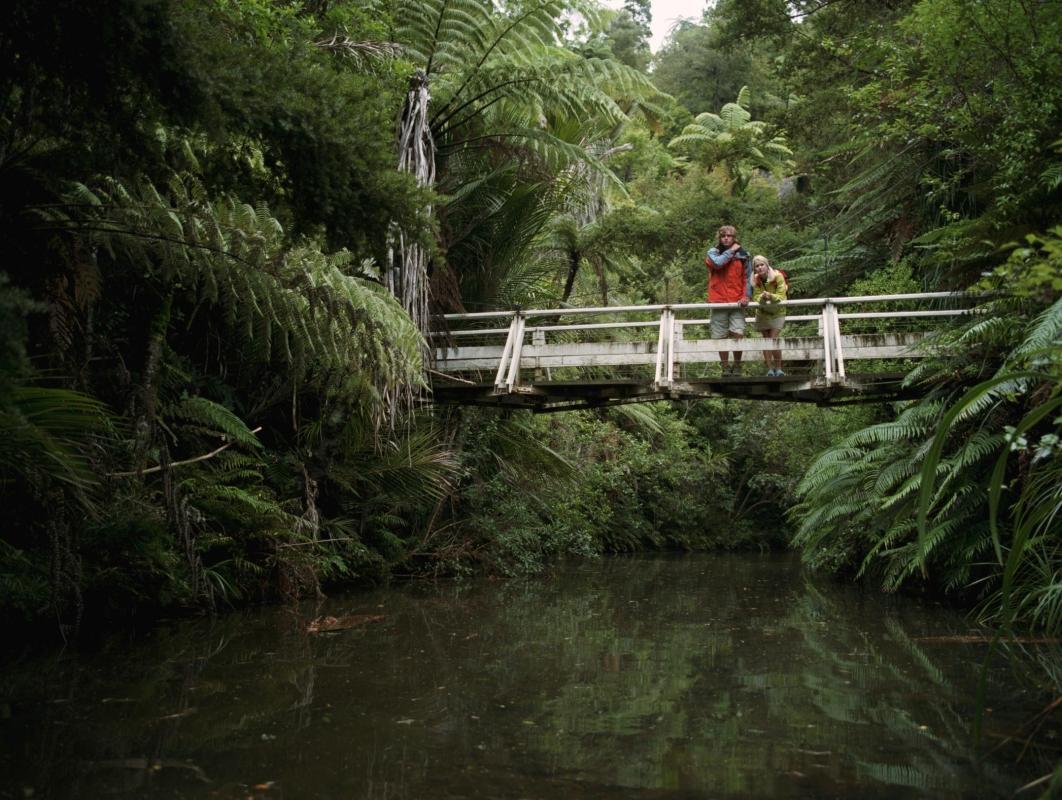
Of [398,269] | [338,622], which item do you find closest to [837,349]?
[398,269]

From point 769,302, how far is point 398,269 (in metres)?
4.01

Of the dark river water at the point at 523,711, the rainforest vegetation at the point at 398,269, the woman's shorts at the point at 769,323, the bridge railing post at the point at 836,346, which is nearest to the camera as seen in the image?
the dark river water at the point at 523,711

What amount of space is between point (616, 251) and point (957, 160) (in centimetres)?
491

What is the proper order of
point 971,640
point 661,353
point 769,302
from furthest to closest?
point 769,302 < point 661,353 < point 971,640

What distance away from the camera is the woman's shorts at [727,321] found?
11.1m

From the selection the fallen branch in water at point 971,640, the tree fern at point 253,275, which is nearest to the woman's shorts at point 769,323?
the tree fern at point 253,275

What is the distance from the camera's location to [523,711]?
5070 millimetres

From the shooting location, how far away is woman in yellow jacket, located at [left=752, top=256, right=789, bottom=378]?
428 inches

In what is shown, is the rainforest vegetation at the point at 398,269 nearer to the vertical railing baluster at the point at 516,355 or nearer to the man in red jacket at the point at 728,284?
the vertical railing baluster at the point at 516,355

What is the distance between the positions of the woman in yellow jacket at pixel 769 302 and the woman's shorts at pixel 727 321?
0.74ft

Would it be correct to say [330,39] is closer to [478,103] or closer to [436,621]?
[478,103]

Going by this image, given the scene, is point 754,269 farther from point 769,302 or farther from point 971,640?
point 971,640

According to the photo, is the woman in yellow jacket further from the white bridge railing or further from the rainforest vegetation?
the rainforest vegetation

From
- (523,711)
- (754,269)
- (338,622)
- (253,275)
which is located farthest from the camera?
(754,269)
